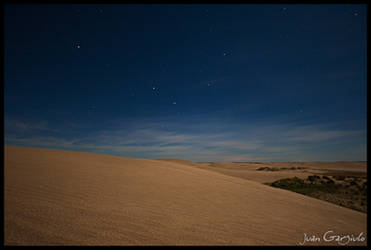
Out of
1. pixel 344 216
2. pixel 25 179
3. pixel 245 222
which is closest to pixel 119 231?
pixel 245 222

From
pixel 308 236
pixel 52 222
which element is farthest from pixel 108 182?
pixel 308 236

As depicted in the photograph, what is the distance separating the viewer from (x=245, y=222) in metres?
3.74

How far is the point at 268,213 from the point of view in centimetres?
461

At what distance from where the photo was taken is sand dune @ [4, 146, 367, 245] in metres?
2.56

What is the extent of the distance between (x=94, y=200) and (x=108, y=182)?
1.45m

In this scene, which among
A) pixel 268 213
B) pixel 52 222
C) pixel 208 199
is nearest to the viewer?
pixel 52 222

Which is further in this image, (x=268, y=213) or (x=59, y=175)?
(x=59, y=175)

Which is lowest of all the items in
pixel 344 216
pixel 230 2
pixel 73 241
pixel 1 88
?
pixel 344 216

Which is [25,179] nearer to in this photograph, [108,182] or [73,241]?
[108,182]

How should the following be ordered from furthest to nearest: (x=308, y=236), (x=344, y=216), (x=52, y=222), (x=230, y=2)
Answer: (x=344, y=216) < (x=230, y=2) < (x=308, y=236) < (x=52, y=222)

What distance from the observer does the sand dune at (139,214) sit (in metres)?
2.56

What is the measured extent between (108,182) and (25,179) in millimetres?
1809

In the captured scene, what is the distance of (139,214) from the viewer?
3375 millimetres

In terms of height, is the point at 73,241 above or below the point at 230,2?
below
